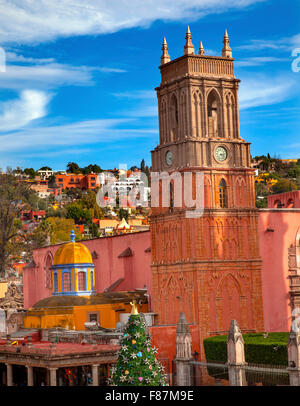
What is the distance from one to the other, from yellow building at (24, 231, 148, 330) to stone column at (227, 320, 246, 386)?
1288 centimetres

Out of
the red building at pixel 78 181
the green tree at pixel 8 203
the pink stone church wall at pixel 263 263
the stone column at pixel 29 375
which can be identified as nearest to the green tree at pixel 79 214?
the red building at pixel 78 181

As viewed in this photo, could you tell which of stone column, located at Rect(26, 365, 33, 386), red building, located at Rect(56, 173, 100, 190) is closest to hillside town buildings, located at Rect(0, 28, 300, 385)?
stone column, located at Rect(26, 365, 33, 386)

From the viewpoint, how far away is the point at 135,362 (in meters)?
28.4

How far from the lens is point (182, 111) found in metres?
45.2

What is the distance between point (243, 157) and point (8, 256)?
121ft

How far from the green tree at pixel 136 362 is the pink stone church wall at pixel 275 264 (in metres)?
18.3

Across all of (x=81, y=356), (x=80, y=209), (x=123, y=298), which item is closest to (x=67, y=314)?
(x=123, y=298)

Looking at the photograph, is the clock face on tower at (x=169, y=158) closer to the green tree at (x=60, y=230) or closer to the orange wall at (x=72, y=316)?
the orange wall at (x=72, y=316)

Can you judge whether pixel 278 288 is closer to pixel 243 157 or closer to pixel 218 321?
pixel 218 321

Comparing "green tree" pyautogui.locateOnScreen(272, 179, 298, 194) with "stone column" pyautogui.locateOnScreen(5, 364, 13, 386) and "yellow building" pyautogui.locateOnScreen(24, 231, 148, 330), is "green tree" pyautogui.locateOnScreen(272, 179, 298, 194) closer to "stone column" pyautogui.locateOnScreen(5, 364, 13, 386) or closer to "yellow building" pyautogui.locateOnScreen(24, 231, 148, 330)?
"yellow building" pyautogui.locateOnScreen(24, 231, 148, 330)

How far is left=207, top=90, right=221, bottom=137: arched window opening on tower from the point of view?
151ft

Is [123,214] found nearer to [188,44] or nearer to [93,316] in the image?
[93,316]

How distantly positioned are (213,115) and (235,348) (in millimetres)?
15048

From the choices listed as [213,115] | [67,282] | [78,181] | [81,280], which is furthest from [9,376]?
[78,181]
